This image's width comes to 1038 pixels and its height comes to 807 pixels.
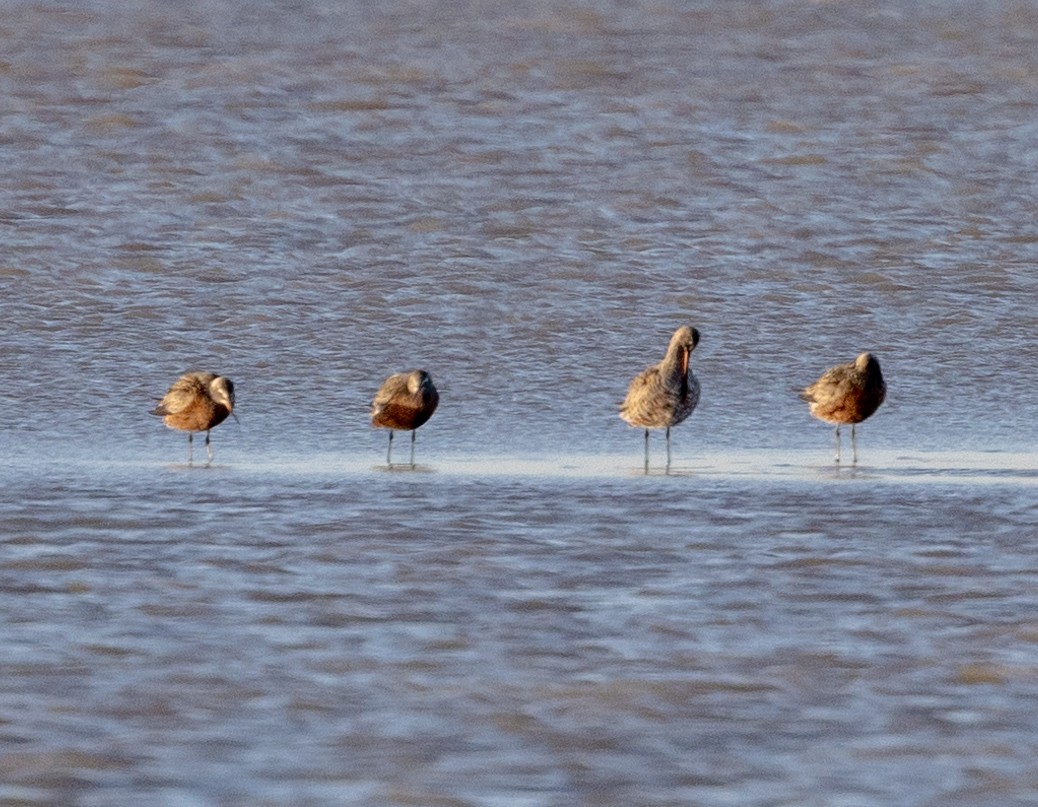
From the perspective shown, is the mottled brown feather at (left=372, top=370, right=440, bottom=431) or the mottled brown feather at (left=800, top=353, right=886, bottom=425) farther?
the mottled brown feather at (left=800, top=353, right=886, bottom=425)

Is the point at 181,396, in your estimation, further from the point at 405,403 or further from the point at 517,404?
the point at 517,404

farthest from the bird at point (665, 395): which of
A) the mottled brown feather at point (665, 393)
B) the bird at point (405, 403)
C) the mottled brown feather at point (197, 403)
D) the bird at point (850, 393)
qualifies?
the mottled brown feather at point (197, 403)

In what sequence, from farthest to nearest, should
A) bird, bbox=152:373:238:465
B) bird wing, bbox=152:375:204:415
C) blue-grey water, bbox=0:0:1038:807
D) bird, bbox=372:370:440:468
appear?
bird wing, bbox=152:375:204:415 < bird, bbox=152:373:238:465 < bird, bbox=372:370:440:468 < blue-grey water, bbox=0:0:1038:807

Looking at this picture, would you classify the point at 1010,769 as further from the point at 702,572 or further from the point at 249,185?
the point at 249,185

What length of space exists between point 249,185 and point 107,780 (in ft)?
46.7

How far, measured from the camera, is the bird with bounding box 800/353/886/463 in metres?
13.3

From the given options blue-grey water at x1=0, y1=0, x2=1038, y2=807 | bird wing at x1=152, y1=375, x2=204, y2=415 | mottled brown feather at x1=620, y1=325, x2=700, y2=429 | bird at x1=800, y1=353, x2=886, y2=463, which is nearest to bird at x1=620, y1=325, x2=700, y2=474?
mottled brown feather at x1=620, y1=325, x2=700, y2=429

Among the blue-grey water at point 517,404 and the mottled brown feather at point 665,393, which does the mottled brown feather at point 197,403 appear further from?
the mottled brown feather at point 665,393

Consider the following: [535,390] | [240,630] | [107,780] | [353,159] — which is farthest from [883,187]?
[107,780]

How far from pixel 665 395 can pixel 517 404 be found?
144 cm

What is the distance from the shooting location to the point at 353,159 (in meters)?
20.2

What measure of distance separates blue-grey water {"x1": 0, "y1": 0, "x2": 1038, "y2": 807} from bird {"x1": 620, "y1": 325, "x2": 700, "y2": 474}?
213 mm

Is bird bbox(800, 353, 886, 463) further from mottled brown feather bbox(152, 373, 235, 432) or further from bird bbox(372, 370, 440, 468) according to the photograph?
mottled brown feather bbox(152, 373, 235, 432)

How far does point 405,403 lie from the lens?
518 inches
